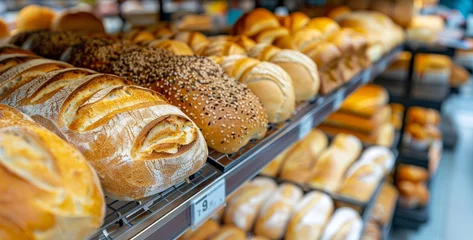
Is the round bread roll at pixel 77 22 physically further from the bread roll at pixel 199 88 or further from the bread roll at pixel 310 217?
the bread roll at pixel 310 217

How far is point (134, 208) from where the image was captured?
2.60 ft

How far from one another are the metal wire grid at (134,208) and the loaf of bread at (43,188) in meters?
0.10

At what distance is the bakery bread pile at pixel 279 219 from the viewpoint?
166cm

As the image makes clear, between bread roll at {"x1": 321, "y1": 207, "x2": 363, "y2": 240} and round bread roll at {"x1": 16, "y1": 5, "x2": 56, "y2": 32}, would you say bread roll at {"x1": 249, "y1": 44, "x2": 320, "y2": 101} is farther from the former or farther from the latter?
round bread roll at {"x1": 16, "y1": 5, "x2": 56, "y2": 32}

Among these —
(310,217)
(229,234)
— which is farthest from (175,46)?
(310,217)

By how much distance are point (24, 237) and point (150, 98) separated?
0.39 m

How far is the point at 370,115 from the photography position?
2.54 meters

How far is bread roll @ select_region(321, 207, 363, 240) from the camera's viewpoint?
1.70 m

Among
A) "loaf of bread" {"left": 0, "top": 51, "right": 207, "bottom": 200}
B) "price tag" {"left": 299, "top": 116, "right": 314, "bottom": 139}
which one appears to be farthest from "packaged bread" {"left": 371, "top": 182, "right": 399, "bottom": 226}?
"loaf of bread" {"left": 0, "top": 51, "right": 207, "bottom": 200}

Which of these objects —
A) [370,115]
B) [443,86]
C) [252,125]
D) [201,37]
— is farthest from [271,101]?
[443,86]

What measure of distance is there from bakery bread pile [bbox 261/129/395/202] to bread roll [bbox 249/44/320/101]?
628 mm

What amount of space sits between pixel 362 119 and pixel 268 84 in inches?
61.9

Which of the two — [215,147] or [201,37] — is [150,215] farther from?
[201,37]

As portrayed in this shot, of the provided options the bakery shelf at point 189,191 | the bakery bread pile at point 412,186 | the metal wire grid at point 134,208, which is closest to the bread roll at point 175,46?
the bakery shelf at point 189,191
